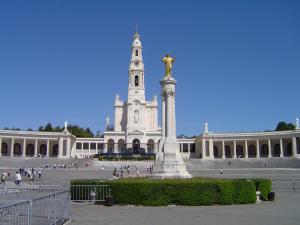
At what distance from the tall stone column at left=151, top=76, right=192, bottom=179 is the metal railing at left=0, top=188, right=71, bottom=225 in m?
13.1

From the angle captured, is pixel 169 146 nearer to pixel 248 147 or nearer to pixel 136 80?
pixel 136 80

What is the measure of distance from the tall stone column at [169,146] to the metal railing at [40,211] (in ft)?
42.9

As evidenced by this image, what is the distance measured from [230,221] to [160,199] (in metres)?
6.62

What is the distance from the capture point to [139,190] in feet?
73.6

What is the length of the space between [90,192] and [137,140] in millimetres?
75691

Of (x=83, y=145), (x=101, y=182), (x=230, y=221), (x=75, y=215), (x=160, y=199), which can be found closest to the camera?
(x=230, y=221)

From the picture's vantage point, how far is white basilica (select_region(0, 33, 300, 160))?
95562 mm

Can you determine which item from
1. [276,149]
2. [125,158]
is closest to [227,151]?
[276,149]

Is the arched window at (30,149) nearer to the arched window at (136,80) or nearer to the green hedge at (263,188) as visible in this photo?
the arched window at (136,80)

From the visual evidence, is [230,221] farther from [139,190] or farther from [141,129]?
[141,129]

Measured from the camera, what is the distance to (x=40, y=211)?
15172mm

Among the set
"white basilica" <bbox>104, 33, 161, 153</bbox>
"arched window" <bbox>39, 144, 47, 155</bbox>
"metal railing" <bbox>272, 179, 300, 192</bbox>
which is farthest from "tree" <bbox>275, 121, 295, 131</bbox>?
"metal railing" <bbox>272, 179, 300, 192</bbox>

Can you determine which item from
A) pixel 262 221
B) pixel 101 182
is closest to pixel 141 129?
pixel 101 182

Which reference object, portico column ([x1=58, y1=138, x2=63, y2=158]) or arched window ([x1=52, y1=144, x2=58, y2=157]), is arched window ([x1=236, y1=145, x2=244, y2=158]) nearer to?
portico column ([x1=58, y1=138, x2=63, y2=158])
